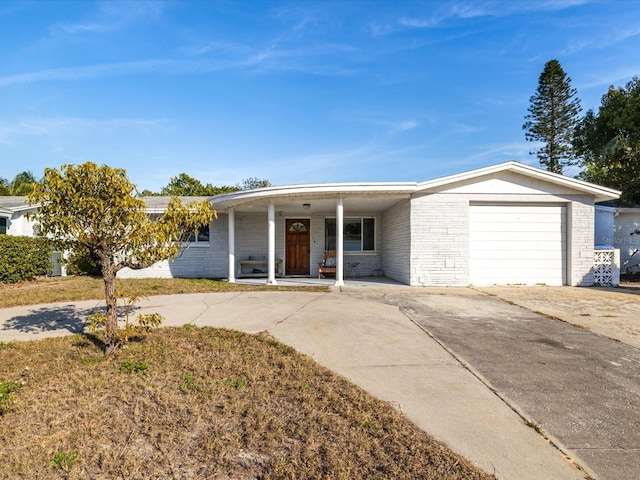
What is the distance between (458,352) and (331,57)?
1265 centimetres

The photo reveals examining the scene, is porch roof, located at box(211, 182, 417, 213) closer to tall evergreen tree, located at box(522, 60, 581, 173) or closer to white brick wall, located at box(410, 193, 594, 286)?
white brick wall, located at box(410, 193, 594, 286)

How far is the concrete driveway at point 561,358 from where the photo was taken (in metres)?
2.58

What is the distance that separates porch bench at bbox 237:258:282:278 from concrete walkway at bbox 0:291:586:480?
14.8 feet

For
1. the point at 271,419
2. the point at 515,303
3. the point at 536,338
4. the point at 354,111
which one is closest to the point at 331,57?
the point at 354,111

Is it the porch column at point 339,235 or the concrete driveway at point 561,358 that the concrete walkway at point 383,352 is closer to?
the concrete driveway at point 561,358

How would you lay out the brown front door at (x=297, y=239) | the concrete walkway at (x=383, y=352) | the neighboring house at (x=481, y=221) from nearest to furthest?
the concrete walkway at (x=383, y=352) → the neighboring house at (x=481, y=221) → the brown front door at (x=297, y=239)

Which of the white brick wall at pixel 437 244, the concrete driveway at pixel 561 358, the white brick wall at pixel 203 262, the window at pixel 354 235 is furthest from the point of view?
the window at pixel 354 235

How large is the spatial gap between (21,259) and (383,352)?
1341 cm

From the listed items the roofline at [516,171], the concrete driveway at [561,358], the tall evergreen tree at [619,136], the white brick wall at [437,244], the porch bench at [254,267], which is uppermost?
the tall evergreen tree at [619,136]

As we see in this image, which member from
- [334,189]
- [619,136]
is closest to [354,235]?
[334,189]

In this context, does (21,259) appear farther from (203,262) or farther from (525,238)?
(525,238)

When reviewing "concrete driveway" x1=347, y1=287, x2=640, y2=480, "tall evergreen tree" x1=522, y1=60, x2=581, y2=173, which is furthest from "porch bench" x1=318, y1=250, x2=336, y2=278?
"tall evergreen tree" x1=522, y1=60, x2=581, y2=173

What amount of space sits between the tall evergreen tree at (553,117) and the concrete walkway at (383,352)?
2656 centimetres

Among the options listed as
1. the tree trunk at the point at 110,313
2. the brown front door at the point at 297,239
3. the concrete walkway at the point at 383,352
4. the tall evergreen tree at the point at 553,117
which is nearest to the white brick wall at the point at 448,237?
the concrete walkway at the point at 383,352
